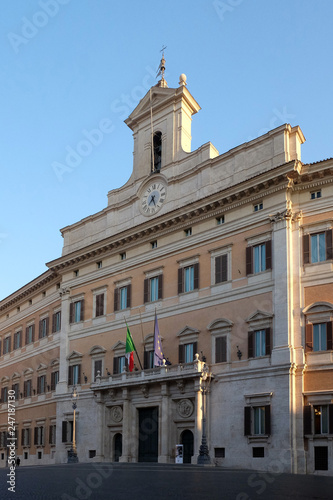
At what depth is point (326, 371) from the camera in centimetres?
2847

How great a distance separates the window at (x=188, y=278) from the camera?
34781 mm

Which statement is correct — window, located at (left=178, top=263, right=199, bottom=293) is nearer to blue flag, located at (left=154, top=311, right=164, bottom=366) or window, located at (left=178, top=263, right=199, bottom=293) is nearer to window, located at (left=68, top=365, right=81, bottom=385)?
blue flag, located at (left=154, top=311, right=164, bottom=366)

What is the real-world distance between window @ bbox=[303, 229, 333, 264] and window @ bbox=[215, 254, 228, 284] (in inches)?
181

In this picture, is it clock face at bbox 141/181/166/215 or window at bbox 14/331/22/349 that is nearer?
clock face at bbox 141/181/166/215

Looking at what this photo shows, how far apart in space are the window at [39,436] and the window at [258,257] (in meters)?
21.2

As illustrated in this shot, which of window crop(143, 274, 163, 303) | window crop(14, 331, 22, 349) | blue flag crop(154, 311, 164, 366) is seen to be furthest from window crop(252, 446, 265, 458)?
window crop(14, 331, 22, 349)

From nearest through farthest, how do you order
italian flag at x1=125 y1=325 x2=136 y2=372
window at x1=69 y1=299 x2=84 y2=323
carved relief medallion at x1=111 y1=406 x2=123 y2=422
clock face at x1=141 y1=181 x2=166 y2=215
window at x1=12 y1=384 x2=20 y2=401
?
italian flag at x1=125 y1=325 x2=136 y2=372 → carved relief medallion at x1=111 y1=406 x2=123 y2=422 → clock face at x1=141 y1=181 x2=166 y2=215 → window at x1=69 y1=299 x2=84 y2=323 → window at x1=12 y1=384 x2=20 y2=401

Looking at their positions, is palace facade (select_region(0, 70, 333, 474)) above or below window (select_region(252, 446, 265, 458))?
above

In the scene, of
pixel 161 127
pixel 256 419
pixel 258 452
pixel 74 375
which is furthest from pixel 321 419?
pixel 161 127

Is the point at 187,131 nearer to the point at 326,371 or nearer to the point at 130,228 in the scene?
the point at 130,228

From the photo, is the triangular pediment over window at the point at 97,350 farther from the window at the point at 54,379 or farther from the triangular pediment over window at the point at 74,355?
the window at the point at 54,379

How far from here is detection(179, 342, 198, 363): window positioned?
3394cm

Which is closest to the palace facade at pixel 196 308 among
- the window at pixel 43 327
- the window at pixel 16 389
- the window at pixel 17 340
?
the window at pixel 43 327

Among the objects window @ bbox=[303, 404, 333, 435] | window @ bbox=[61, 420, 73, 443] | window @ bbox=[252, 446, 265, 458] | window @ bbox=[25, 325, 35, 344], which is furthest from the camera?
window @ bbox=[25, 325, 35, 344]
